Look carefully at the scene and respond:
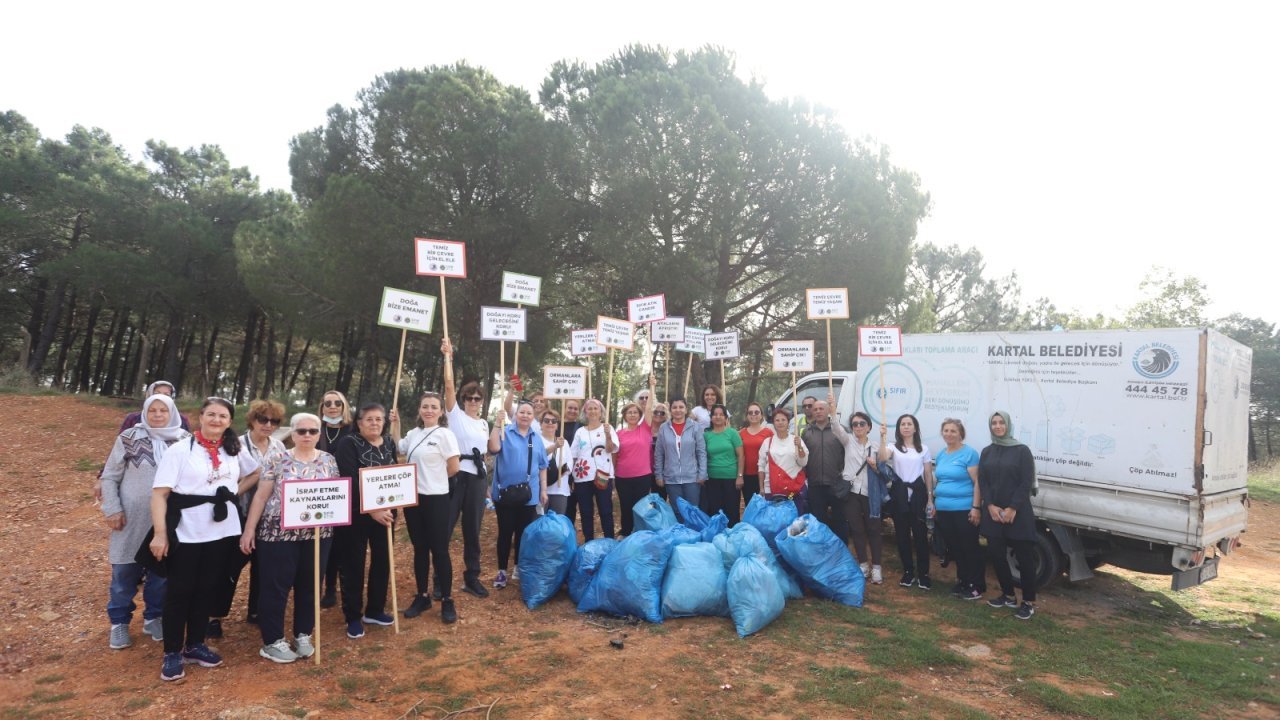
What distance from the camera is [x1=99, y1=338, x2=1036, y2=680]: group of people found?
3.72 meters

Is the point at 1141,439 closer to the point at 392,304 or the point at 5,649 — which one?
the point at 392,304

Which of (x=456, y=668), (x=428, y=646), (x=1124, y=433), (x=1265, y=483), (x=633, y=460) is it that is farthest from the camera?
(x=1265, y=483)

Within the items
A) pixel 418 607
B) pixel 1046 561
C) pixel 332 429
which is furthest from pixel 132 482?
pixel 1046 561

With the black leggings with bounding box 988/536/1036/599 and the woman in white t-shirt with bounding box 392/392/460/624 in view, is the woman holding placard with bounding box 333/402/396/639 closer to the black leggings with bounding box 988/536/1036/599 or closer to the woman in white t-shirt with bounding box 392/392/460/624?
the woman in white t-shirt with bounding box 392/392/460/624

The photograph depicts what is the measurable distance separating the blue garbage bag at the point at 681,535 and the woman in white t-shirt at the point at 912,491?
1864 mm

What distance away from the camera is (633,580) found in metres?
4.67

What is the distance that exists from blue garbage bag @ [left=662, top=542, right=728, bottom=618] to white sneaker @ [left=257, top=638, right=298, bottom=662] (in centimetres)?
238

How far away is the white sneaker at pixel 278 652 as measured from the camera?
386 centimetres

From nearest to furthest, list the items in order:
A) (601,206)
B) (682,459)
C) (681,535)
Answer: (681,535), (682,459), (601,206)

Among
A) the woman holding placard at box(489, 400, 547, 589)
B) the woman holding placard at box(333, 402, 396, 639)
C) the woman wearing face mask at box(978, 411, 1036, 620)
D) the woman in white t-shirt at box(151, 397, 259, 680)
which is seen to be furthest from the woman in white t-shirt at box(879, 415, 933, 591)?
the woman in white t-shirt at box(151, 397, 259, 680)

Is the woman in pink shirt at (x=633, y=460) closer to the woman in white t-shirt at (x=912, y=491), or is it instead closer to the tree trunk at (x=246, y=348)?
the woman in white t-shirt at (x=912, y=491)

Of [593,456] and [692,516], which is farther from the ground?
[593,456]

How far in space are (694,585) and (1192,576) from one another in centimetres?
385

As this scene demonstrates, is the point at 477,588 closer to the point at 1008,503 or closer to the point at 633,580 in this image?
the point at 633,580
